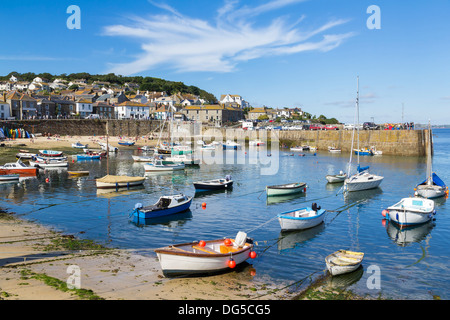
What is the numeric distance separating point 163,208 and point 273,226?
7994mm

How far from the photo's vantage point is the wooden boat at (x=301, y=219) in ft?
74.4

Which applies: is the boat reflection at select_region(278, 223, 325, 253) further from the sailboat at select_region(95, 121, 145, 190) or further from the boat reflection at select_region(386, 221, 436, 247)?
the sailboat at select_region(95, 121, 145, 190)

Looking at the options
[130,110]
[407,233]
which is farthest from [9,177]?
[130,110]

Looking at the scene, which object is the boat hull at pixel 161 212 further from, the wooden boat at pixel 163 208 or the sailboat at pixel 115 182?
the sailboat at pixel 115 182

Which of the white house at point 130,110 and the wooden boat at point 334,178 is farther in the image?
the white house at point 130,110

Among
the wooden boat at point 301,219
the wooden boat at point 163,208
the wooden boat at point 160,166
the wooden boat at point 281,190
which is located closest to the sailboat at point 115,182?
the wooden boat at point 163,208

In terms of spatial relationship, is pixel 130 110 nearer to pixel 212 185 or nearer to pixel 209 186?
pixel 209 186

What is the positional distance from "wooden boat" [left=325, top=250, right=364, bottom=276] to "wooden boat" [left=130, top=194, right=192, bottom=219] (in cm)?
A: 1314

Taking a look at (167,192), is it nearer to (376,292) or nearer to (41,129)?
(376,292)

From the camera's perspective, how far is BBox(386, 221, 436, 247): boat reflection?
2213cm

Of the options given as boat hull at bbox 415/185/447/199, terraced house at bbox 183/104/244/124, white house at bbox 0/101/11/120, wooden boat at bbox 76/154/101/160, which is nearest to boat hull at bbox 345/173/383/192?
boat hull at bbox 415/185/447/199

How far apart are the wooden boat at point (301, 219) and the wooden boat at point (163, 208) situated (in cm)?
813
